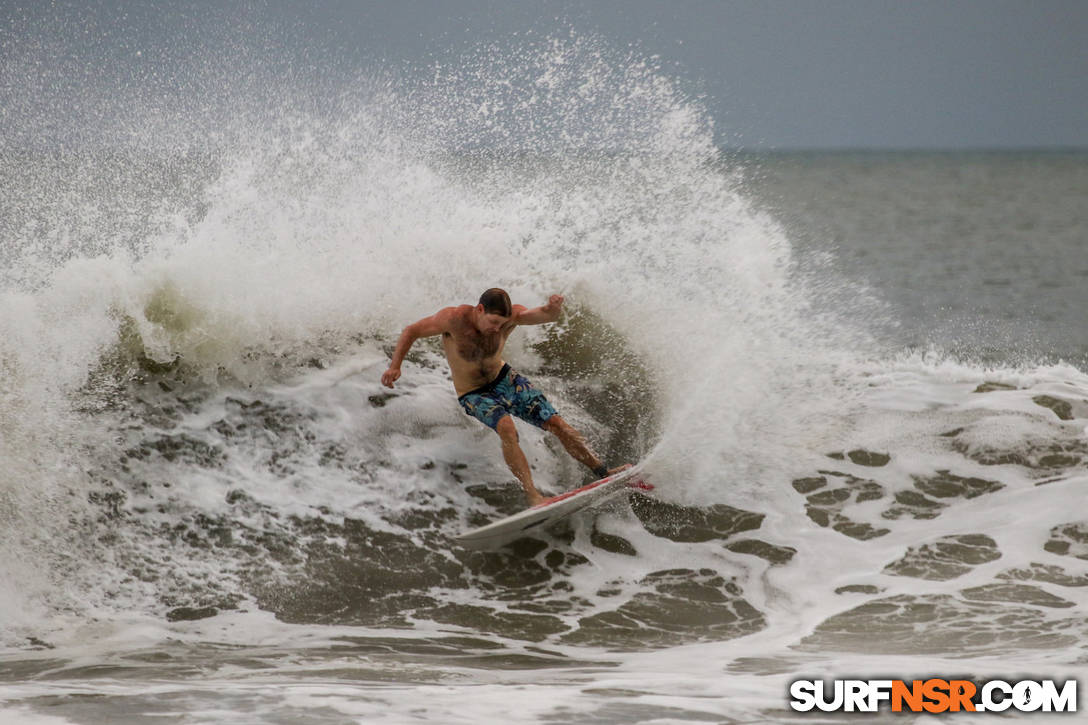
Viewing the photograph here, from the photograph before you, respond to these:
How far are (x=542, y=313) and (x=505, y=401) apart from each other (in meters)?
0.76

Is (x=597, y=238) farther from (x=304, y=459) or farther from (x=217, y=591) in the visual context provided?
(x=217, y=591)

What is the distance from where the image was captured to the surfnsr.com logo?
13.5 ft

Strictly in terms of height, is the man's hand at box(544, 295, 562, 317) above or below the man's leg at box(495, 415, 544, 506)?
above

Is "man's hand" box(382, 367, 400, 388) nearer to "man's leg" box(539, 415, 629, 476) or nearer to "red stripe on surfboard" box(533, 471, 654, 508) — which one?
"man's leg" box(539, 415, 629, 476)

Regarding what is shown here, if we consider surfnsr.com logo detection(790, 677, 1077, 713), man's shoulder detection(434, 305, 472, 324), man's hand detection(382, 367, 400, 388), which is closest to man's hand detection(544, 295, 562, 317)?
man's shoulder detection(434, 305, 472, 324)

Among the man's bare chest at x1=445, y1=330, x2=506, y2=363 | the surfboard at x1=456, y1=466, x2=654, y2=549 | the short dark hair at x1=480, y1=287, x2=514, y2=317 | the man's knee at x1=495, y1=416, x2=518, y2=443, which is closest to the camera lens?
the surfboard at x1=456, y1=466, x2=654, y2=549

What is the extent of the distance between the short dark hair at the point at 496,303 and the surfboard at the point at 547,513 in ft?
4.01

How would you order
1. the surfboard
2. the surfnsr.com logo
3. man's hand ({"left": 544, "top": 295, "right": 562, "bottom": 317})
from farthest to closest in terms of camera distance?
the surfboard < man's hand ({"left": 544, "top": 295, "right": 562, "bottom": 317}) < the surfnsr.com logo

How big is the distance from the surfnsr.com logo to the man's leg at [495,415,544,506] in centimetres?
230

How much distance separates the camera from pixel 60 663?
4.98 meters

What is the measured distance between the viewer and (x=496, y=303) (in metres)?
6.44

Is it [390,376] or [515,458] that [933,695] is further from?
[390,376]

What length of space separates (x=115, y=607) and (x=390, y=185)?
197 inches

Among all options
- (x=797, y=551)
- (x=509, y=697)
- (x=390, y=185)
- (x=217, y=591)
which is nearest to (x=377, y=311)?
(x=390, y=185)
